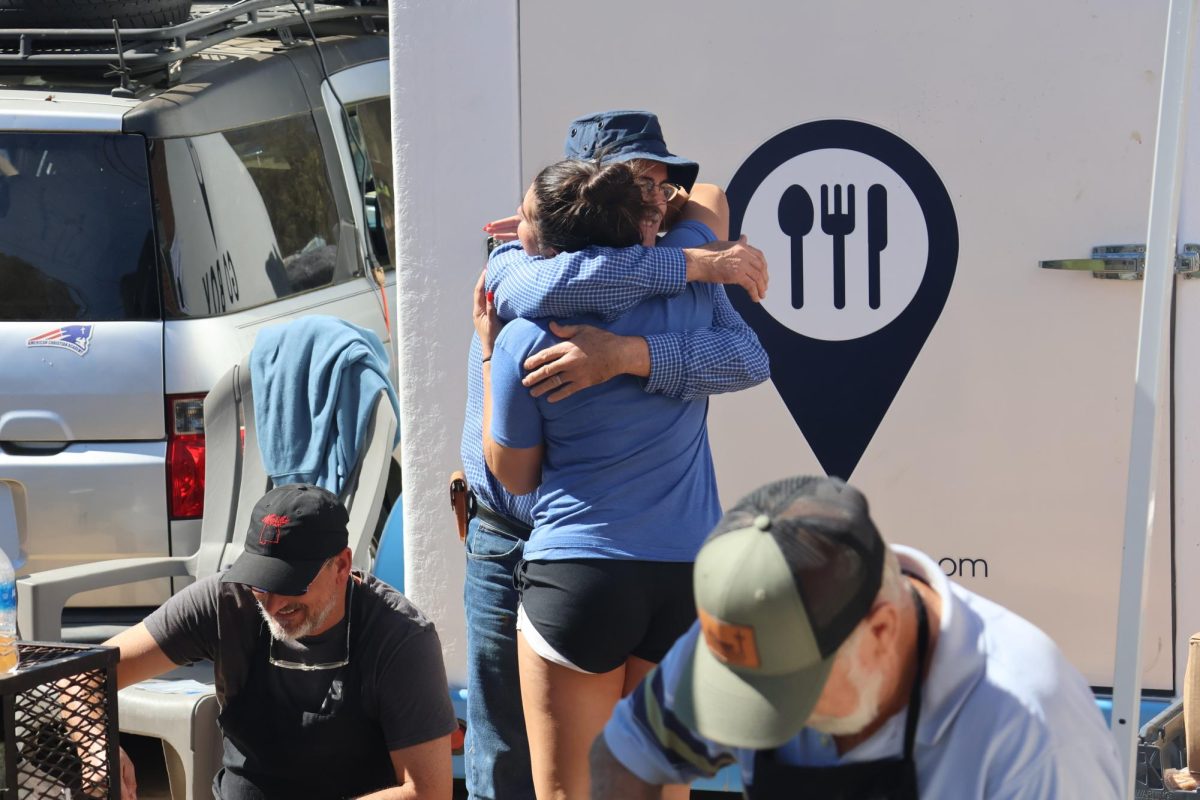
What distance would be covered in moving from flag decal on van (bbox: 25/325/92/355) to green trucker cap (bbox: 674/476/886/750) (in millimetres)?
3194

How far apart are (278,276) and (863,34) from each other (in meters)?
2.34

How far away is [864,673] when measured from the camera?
1.40 m

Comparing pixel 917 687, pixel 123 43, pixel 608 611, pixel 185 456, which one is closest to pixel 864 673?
pixel 917 687

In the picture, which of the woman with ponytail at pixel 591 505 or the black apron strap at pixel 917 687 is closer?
the black apron strap at pixel 917 687

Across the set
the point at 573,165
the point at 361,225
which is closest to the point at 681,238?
the point at 573,165

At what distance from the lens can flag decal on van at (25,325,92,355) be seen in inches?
163

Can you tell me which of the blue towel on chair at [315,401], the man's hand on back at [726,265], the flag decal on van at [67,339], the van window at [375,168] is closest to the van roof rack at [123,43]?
the van window at [375,168]

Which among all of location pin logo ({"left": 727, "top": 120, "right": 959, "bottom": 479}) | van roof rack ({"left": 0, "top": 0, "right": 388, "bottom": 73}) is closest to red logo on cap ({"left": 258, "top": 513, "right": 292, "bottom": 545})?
location pin logo ({"left": 727, "top": 120, "right": 959, "bottom": 479})

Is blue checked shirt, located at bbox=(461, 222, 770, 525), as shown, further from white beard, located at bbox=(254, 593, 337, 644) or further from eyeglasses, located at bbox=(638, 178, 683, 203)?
white beard, located at bbox=(254, 593, 337, 644)

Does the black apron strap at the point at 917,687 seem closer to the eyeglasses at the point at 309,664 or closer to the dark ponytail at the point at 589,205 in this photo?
the dark ponytail at the point at 589,205

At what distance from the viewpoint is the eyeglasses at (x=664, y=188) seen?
99.5 inches

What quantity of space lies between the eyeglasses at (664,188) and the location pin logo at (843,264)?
1.82 feet

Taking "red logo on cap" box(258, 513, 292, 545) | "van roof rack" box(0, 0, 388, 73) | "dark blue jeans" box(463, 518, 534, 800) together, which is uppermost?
"van roof rack" box(0, 0, 388, 73)

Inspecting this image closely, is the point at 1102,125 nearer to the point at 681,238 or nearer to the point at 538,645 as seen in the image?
the point at 681,238
